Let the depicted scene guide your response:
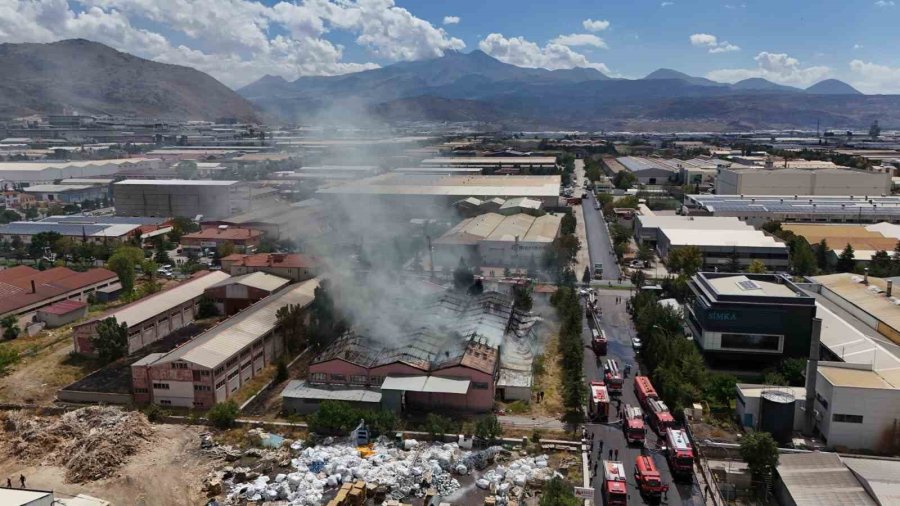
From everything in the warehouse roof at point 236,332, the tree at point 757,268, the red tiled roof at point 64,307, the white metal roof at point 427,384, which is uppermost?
the warehouse roof at point 236,332

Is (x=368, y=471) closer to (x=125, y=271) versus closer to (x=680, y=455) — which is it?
(x=680, y=455)

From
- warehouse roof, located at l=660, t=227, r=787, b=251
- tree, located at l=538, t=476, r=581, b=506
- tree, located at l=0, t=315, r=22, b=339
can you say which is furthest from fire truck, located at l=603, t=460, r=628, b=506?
warehouse roof, located at l=660, t=227, r=787, b=251

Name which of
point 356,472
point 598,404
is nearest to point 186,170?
point 356,472

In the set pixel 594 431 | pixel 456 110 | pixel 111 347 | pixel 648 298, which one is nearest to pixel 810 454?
pixel 594 431

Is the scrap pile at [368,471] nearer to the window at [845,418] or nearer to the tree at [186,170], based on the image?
the window at [845,418]

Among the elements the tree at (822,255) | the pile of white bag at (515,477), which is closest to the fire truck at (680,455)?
the pile of white bag at (515,477)

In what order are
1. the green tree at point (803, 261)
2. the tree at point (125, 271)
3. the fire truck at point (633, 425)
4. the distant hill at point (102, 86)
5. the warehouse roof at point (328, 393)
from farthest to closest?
the distant hill at point (102, 86) < the green tree at point (803, 261) < the tree at point (125, 271) < the warehouse roof at point (328, 393) < the fire truck at point (633, 425)
